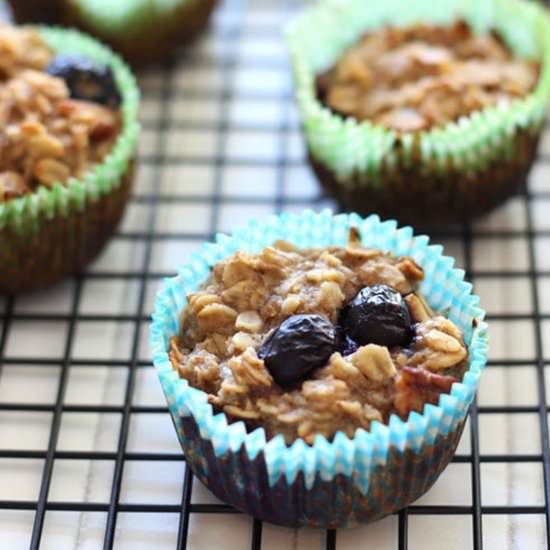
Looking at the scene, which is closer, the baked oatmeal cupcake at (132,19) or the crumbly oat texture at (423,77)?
the crumbly oat texture at (423,77)

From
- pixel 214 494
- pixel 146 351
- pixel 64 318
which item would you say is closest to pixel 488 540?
pixel 214 494

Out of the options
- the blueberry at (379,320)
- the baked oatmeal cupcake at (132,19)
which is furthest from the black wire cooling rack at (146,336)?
the blueberry at (379,320)

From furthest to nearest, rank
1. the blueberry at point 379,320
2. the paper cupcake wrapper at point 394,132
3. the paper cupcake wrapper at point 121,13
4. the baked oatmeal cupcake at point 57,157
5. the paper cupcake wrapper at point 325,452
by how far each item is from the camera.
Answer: the paper cupcake wrapper at point 121,13 < the paper cupcake wrapper at point 394,132 < the baked oatmeal cupcake at point 57,157 < the blueberry at point 379,320 < the paper cupcake wrapper at point 325,452

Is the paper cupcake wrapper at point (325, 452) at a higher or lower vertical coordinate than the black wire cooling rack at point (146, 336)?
higher

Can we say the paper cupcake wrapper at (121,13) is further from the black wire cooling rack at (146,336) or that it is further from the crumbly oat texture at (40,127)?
the crumbly oat texture at (40,127)

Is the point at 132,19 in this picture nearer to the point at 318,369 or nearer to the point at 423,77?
the point at 423,77

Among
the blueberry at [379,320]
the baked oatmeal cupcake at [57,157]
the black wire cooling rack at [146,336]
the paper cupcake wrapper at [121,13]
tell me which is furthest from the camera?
the paper cupcake wrapper at [121,13]

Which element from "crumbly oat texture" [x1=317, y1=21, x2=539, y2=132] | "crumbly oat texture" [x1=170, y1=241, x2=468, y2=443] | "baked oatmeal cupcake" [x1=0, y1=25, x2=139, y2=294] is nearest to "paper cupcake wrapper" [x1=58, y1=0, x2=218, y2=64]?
"baked oatmeal cupcake" [x1=0, y1=25, x2=139, y2=294]
